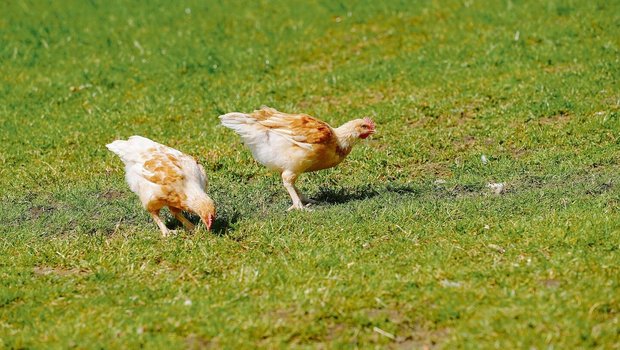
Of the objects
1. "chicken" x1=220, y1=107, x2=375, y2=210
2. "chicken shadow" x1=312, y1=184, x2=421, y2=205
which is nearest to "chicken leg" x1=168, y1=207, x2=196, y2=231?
"chicken" x1=220, y1=107, x2=375, y2=210

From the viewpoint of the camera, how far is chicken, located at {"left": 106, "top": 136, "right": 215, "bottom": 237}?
28.5 feet

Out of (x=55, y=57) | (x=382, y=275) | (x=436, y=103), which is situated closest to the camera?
(x=382, y=275)

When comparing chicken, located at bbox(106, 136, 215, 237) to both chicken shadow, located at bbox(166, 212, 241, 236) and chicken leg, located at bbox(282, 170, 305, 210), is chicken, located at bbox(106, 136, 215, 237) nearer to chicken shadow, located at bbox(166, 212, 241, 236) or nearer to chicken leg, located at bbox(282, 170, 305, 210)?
chicken shadow, located at bbox(166, 212, 241, 236)

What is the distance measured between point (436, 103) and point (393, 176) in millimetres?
2422

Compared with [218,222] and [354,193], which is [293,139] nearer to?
[354,193]

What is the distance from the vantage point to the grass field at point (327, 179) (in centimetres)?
665

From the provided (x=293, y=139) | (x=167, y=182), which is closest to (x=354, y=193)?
(x=293, y=139)

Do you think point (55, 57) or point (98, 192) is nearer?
point (98, 192)

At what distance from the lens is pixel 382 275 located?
7.32m

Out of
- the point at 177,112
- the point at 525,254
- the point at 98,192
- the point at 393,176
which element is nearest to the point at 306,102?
the point at 177,112

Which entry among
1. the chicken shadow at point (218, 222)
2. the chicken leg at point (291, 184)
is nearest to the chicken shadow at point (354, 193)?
the chicken leg at point (291, 184)

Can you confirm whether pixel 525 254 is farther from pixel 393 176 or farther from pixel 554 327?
pixel 393 176

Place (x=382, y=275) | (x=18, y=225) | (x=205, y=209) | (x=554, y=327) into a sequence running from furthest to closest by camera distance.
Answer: (x=18, y=225)
(x=205, y=209)
(x=382, y=275)
(x=554, y=327)

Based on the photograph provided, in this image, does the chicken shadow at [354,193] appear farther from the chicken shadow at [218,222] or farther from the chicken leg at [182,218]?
the chicken leg at [182,218]
